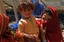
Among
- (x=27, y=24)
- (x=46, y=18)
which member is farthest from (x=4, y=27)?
(x=46, y=18)

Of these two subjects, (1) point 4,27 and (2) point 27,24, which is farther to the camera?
(2) point 27,24

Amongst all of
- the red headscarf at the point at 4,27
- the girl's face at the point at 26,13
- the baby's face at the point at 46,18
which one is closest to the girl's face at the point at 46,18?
the baby's face at the point at 46,18

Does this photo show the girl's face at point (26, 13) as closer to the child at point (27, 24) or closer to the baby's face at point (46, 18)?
the child at point (27, 24)

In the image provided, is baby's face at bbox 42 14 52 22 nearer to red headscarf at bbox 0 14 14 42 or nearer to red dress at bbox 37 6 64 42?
red dress at bbox 37 6 64 42

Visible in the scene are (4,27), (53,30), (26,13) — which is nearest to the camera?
(4,27)

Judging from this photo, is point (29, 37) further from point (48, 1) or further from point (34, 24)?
point (48, 1)

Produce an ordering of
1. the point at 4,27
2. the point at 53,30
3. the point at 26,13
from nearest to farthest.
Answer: the point at 4,27 < the point at 26,13 < the point at 53,30

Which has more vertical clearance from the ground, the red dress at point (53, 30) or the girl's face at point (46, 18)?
the girl's face at point (46, 18)

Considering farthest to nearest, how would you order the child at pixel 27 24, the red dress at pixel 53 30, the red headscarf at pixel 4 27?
the red dress at pixel 53 30 → the child at pixel 27 24 → the red headscarf at pixel 4 27

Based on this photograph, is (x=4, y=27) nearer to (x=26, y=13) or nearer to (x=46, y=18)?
(x=26, y=13)

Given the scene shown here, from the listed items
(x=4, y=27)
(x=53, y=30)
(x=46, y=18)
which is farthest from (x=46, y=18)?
(x=4, y=27)

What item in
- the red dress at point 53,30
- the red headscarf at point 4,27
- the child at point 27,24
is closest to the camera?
the red headscarf at point 4,27

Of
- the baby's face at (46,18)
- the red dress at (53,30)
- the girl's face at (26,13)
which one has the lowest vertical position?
the red dress at (53,30)

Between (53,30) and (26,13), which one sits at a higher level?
(26,13)
